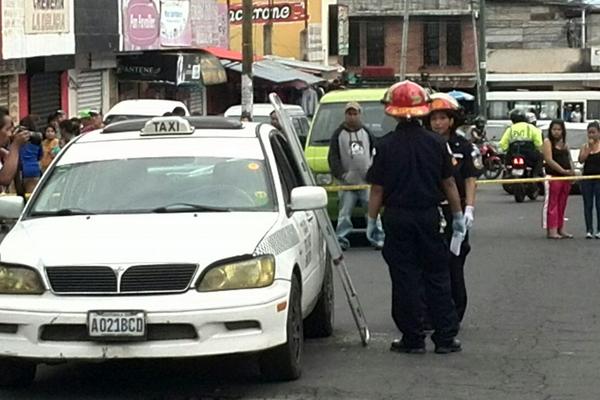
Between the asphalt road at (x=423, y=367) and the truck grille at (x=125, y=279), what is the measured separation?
2.72 ft

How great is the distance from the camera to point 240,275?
7.67 m

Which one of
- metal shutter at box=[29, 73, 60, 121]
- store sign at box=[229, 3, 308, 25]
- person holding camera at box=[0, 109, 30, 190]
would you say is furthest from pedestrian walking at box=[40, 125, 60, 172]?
store sign at box=[229, 3, 308, 25]

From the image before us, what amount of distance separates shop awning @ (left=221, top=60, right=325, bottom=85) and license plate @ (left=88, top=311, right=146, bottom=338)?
28472 millimetres

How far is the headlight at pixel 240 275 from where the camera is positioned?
757 centimetres

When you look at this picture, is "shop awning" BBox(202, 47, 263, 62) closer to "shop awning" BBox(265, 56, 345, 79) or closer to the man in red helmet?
"shop awning" BBox(265, 56, 345, 79)

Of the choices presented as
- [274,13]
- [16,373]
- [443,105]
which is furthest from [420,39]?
[16,373]

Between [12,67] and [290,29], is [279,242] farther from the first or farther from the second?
[290,29]

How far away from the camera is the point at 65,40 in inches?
939

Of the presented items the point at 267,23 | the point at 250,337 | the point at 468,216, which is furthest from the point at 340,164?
the point at 267,23

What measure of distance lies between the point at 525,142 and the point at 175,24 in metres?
9.06

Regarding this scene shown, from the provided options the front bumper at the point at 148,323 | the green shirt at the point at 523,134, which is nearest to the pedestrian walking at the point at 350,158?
the front bumper at the point at 148,323

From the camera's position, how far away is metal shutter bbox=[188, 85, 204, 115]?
119 ft

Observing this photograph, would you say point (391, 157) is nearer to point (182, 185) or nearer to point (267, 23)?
point (182, 185)

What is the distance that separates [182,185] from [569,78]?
58.4 meters
